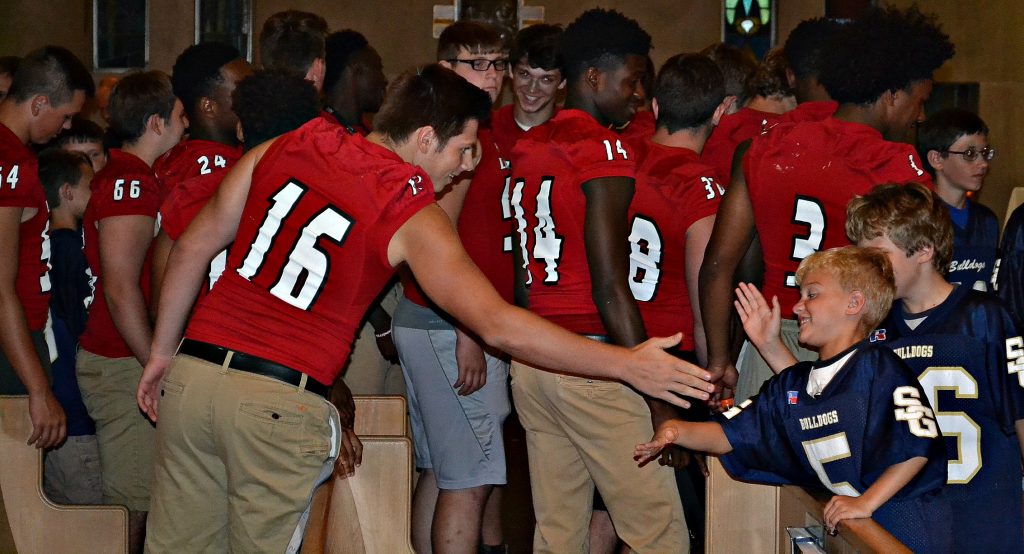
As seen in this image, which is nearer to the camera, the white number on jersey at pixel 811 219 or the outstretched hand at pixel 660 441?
the outstretched hand at pixel 660 441

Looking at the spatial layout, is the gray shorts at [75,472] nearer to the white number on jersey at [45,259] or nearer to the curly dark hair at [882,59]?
the white number on jersey at [45,259]

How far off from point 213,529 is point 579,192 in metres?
1.32

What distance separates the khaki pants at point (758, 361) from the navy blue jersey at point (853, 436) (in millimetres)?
416

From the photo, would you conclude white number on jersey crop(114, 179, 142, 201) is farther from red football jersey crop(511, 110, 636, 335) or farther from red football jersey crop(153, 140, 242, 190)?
red football jersey crop(511, 110, 636, 335)

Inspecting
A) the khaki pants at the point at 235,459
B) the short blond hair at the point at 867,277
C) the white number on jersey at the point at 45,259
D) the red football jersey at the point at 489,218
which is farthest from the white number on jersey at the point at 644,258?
the white number on jersey at the point at 45,259

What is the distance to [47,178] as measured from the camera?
4352 mm

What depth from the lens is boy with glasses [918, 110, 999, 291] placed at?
4305 mm

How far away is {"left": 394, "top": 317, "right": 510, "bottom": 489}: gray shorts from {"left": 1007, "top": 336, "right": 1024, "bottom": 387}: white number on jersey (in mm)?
1550

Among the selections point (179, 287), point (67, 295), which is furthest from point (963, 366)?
point (67, 295)

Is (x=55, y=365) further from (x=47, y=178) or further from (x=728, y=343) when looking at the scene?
(x=728, y=343)

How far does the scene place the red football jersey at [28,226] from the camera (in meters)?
3.52

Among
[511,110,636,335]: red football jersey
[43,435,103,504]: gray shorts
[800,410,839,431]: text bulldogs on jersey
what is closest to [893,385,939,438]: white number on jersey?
[800,410,839,431]: text bulldogs on jersey

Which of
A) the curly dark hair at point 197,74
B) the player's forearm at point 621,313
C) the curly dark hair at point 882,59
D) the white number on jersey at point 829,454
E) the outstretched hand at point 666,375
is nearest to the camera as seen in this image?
the outstretched hand at point 666,375

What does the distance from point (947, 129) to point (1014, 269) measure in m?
0.66
